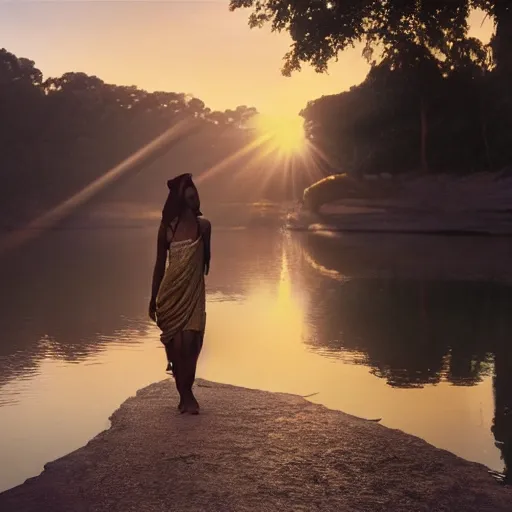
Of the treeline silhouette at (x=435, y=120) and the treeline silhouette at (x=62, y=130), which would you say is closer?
the treeline silhouette at (x=435, y=120)

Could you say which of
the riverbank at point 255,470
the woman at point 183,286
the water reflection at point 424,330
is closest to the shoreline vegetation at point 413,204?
the water reflection at point 424,330

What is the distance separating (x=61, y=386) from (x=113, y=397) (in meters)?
0.82

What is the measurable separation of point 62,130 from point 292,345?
56.1 meters

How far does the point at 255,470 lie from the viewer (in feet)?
17.3

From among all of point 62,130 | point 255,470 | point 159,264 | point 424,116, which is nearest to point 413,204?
point 424,116

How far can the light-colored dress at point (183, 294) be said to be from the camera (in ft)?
21.4

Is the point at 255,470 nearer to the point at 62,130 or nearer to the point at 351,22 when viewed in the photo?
the point at 351,22

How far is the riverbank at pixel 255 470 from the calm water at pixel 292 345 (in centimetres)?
62

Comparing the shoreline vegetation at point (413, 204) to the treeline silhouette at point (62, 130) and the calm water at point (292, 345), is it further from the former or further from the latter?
the treeline silhouette at point (62, 130)

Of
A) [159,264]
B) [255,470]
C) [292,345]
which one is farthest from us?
[292,345]

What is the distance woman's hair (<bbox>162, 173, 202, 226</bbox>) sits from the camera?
258 inches

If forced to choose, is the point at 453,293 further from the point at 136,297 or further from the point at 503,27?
the point at 136,297

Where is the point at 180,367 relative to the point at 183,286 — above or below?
below

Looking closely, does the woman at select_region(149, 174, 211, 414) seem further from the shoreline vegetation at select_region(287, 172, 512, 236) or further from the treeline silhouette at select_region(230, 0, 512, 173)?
the shoreline vegetation at select_region(287, 172, 512, 236)
